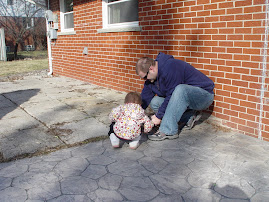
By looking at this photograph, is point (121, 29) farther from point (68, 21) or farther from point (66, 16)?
point (66, 16)

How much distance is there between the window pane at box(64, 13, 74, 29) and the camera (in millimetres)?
8719

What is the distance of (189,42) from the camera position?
4348 mm

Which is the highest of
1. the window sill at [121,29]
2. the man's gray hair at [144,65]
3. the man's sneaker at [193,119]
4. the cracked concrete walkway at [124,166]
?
the window sill at [121,29]

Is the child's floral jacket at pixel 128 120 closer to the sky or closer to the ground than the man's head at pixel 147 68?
closer to the ground

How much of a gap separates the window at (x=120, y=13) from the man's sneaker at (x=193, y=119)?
8.59 ft

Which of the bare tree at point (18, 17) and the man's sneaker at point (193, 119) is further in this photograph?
the bare tree at point (18, 17)

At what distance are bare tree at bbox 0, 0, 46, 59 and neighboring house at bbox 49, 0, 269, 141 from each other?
17659 mm

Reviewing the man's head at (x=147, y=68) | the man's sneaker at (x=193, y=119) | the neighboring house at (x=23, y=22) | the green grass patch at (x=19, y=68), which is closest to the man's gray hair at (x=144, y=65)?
the man's head at (x=147, y=68)

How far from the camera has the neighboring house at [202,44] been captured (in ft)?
11.3

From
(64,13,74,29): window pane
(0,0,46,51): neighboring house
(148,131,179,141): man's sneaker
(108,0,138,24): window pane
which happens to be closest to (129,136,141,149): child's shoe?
(148,131,179,141): man's sneaker

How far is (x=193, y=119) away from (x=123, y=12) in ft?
11.1

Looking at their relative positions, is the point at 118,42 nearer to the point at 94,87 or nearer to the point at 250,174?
the point at 94,87

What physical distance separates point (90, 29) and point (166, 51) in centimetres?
311

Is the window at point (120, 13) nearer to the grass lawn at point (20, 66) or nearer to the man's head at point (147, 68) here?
the man's head at point (147, 68)
